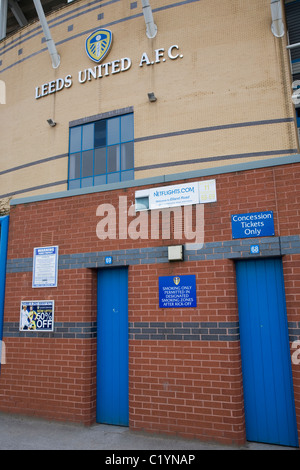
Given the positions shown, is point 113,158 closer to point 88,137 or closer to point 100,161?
point 100,161

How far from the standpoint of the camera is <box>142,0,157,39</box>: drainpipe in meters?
10.5

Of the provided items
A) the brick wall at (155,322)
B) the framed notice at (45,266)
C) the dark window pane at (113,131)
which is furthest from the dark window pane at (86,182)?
the framed notice at (45,266)

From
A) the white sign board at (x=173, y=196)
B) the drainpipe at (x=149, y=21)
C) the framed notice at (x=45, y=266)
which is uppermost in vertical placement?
the drainpipe at (x=149, y=21)

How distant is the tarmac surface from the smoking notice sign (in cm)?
190

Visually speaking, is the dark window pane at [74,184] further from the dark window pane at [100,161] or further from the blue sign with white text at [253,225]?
the blue sign with white text at [253,225]

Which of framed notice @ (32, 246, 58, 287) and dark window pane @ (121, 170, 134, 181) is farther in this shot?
dark window pane @ (121, 170, 134, 181)

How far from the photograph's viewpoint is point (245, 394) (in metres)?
4.82

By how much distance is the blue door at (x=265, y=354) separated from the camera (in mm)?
4582

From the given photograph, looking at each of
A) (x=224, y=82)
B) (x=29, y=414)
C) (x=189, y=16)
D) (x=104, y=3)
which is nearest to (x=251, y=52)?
(x=224, y=82)

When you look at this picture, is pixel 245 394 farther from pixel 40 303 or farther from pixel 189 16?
pixel 189 16

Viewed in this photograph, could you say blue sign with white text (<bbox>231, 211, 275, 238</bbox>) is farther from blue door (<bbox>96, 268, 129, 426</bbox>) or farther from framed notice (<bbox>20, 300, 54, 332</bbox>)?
framed notice (<bbox>20, 300, 54, 332</bbox>)

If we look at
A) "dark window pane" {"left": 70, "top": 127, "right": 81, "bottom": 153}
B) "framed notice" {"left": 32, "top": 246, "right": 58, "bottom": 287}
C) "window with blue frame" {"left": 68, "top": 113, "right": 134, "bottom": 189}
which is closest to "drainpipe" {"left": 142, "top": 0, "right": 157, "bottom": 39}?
"window with blue frame" {"left": 68, "top": 113, "right": 134, "bottom": 189}

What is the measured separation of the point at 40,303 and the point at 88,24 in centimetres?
1077

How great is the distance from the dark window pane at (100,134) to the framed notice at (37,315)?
6953 mm
